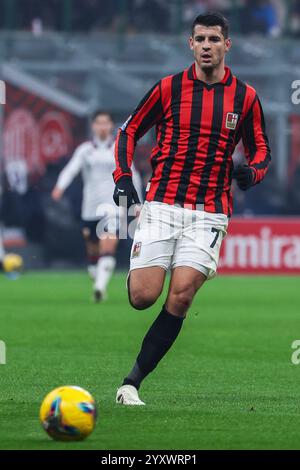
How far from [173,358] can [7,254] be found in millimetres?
12296

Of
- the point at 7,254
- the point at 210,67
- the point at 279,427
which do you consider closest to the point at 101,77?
the point at 7,254

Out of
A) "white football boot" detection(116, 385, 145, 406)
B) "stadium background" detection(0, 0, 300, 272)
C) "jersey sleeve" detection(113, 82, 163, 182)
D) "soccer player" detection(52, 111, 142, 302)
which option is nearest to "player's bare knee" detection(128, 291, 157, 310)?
"white football boot" detection(116, 385, 145, 406)

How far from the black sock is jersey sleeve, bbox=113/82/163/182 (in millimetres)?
894

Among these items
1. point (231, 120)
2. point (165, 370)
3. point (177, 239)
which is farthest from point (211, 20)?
point (165, 370)

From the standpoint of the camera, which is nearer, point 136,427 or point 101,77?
point 136,427

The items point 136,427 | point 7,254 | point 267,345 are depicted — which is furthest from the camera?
point 7,254

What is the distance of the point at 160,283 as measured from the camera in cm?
729

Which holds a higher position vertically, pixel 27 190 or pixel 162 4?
pixel 162 4

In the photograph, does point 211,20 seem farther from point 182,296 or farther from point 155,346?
point 155,346

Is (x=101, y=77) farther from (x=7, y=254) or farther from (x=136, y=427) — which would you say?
(x=136, y=427)

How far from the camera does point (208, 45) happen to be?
735 cm

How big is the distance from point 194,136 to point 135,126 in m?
0.38

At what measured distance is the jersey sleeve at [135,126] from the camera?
7.52 metres

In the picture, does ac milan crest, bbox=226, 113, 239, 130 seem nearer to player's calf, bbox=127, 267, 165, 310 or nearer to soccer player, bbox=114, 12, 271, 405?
soccer player, bbox=114, 12, 271, 405
